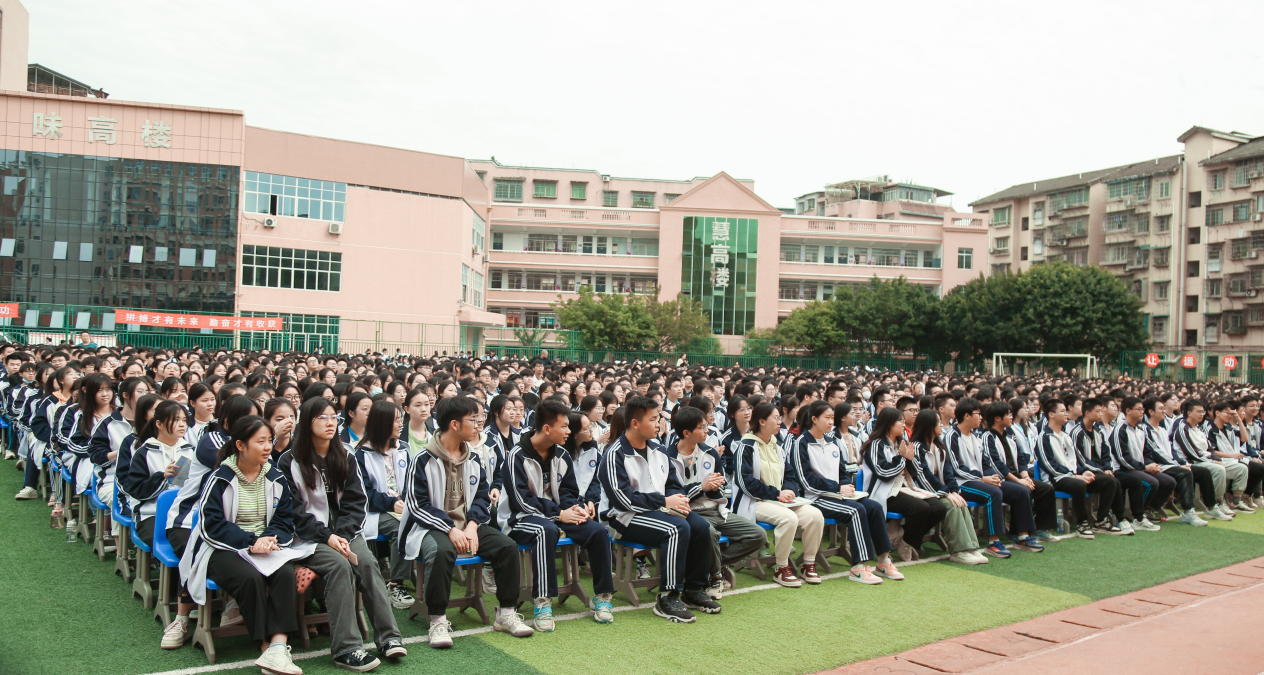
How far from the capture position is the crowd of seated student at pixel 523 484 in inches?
165

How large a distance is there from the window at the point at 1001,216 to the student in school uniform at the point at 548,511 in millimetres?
53660

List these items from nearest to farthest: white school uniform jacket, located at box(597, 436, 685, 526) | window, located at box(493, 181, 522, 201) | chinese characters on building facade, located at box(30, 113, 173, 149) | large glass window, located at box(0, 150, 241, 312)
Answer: white school uniform jacket, located at box(597, 436, 685, 526)
large glass window, located at box(0, 150, 241, 312)
chinese characters on building facade, located at box(30, 113, 173, 149)
window, located at box(493, 181, 522, 201)

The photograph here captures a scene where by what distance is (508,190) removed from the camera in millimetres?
57062

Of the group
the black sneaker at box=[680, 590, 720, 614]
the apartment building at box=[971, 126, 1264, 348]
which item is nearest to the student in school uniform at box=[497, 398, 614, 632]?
Answer: the black sneaker at box=[680, 590, 720, 614]

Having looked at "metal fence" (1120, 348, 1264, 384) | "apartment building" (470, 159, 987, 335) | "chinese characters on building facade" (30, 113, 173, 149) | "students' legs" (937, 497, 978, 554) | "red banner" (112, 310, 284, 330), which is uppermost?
"chinese characters on building facade" (30, 113, 173, 149)

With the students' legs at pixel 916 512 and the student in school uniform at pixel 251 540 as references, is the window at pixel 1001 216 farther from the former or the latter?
the student in school uniform at pixel 251 540

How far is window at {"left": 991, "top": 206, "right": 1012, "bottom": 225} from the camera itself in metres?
52.3

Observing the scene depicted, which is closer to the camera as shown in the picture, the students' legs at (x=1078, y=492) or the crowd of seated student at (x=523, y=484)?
the crowd of seated student at (x=523, y=484)

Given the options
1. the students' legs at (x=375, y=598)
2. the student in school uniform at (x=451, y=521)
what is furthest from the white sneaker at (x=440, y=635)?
the students' legs at (x=375, y=598)

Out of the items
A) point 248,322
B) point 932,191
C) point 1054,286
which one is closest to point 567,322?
point 248,322

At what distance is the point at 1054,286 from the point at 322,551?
37.7 m

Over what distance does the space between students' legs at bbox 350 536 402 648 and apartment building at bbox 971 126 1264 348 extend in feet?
152

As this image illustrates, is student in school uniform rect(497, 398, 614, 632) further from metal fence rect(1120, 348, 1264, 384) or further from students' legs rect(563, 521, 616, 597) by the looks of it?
metal fence rect(1120, 348, 1264, 384)

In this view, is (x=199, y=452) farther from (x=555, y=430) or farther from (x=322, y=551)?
(x=555, y=430)
